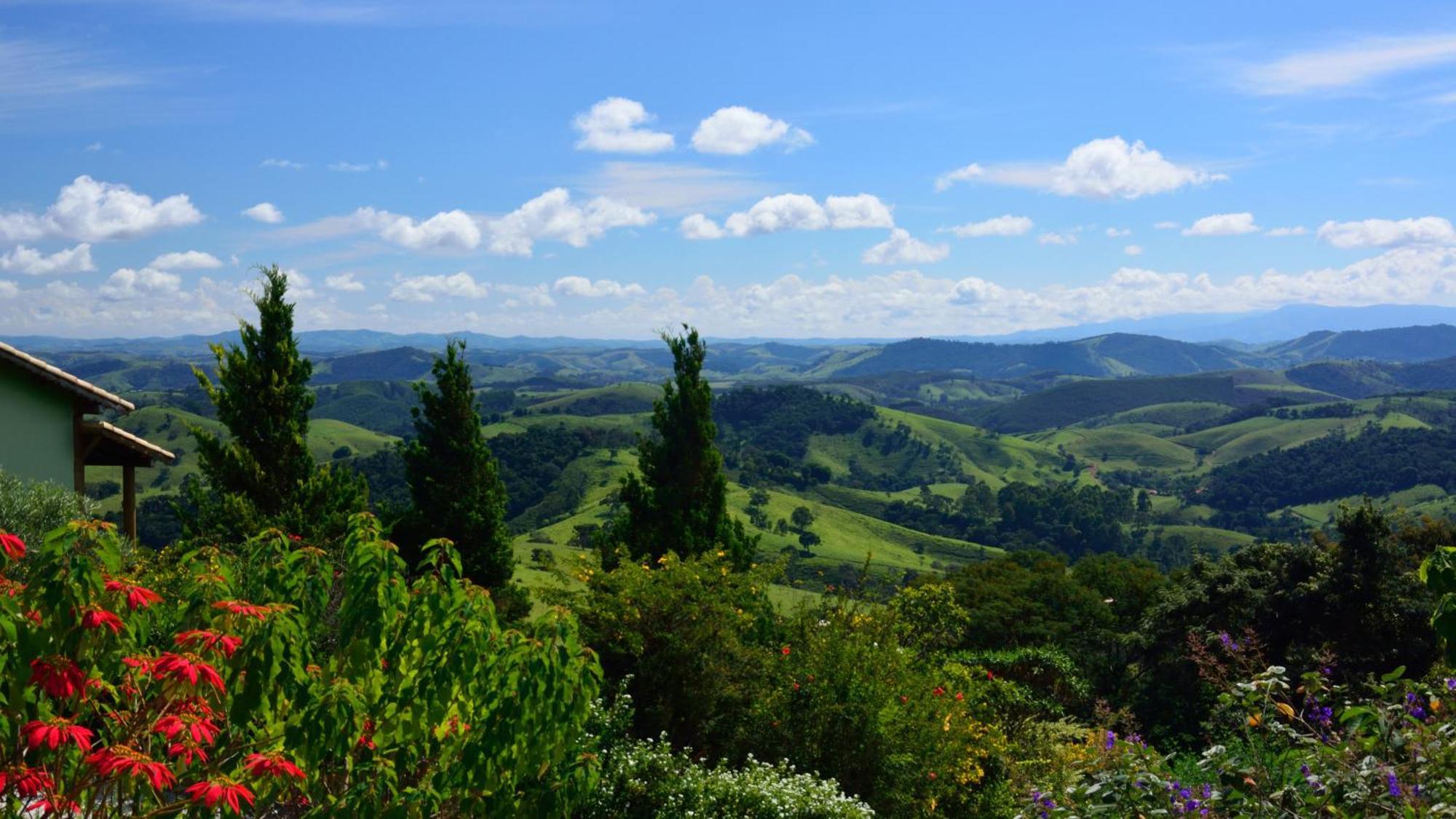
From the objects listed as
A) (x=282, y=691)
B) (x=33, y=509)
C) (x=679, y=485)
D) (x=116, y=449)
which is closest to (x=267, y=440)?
(x=116, y=449)

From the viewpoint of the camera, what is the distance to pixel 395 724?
5.93 meters

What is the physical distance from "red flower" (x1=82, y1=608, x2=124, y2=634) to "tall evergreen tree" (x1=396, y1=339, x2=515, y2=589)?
64.1ft

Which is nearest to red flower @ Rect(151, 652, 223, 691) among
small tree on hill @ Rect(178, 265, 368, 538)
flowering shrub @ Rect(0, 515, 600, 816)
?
flowering shrub @ Rect(0, 515, 600, 816)

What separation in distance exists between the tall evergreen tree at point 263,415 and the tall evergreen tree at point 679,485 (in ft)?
24.7

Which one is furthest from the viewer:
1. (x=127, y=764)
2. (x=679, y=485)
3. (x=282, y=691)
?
(x=679, y=485)

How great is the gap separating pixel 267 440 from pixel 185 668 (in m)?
18.3

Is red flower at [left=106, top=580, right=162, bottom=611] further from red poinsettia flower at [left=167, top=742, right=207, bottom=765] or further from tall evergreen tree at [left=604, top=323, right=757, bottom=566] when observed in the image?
tall evergreen tree at [left=604, top=323, right=757, bottom=566]

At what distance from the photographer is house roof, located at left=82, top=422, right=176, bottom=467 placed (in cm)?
1831

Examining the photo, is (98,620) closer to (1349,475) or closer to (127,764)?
(127,764)

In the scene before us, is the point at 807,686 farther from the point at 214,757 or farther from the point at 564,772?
the point at 214,757

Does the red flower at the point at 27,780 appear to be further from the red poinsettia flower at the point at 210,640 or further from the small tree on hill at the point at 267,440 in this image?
the small tree on hill at the point at 267,440

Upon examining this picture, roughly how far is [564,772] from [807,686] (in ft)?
20.1

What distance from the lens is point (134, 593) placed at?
5078 mm

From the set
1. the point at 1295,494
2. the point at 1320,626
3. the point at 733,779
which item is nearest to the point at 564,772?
the point at 733,779
